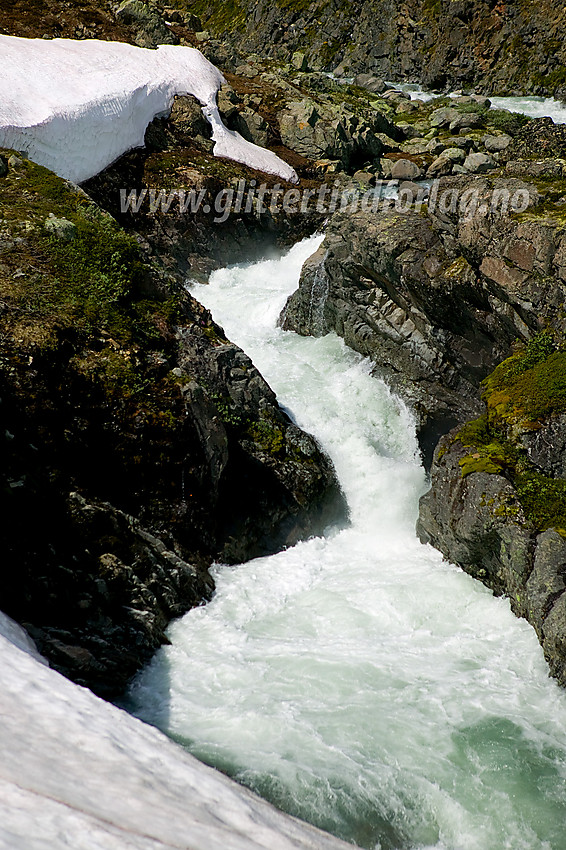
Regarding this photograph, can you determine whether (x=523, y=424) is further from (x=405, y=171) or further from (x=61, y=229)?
(x=405, y=171)

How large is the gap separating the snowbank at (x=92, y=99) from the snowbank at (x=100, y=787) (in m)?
21.7

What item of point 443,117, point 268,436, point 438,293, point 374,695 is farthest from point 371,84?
point 374,695

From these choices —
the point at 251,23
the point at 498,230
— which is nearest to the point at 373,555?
the point at 498,230

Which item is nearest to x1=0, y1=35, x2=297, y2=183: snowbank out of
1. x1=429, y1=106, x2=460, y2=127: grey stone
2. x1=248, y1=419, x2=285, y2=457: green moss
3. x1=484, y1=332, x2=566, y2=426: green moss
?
x1=429, y1=106, x2=460, y2=127: grey stone

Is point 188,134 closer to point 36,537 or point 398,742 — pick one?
point 36,537

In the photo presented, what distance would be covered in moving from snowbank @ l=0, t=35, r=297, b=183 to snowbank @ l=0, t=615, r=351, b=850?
21706 millimetres

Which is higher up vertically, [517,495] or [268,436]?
[517,495]

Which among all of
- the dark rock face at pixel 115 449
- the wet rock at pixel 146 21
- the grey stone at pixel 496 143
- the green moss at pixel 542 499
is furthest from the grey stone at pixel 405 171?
the green moss at pixel 542 499

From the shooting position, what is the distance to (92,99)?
25312 mm

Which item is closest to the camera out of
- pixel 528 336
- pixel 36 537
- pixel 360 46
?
pixel 36 537

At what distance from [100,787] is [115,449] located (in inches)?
308

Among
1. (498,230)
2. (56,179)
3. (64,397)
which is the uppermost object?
(498,230)

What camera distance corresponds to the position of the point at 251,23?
7356cm

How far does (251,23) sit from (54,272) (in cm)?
7619
